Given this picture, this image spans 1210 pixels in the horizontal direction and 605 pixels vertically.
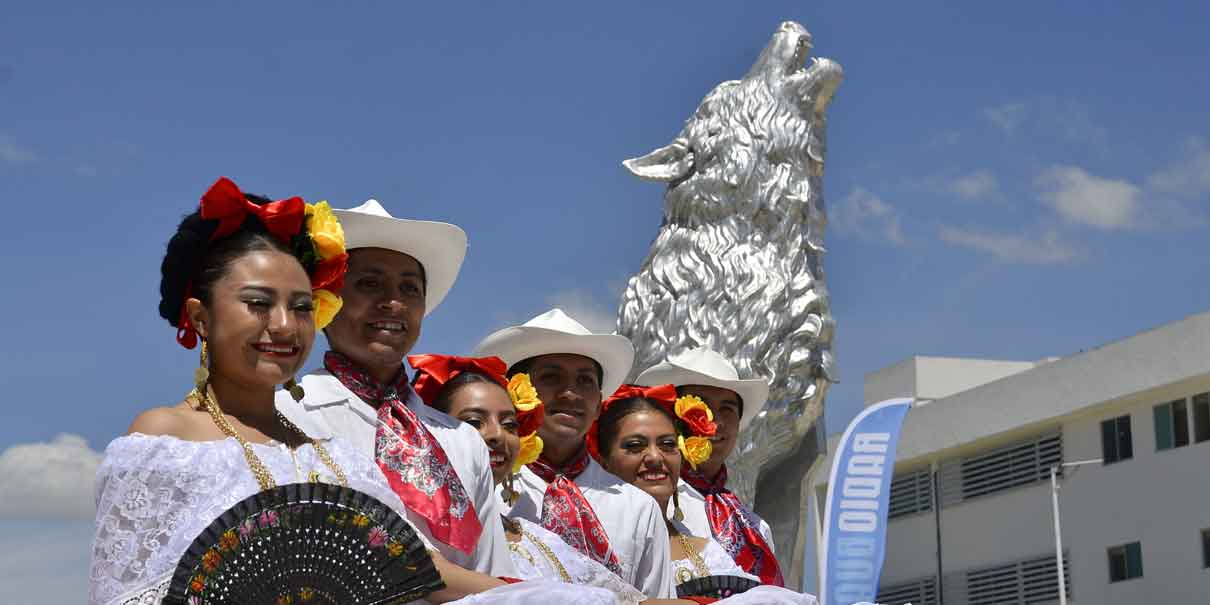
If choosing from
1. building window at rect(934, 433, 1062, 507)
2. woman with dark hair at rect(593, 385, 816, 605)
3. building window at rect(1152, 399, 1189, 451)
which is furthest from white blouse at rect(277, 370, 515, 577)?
building window at rect(934, 433, 1062, 507)

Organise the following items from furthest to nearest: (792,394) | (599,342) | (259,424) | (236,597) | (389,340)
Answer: (792,394), (599,342), (389,340), (259,424), (236,597)

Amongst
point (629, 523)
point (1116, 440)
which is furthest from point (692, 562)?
point (1116, 440)

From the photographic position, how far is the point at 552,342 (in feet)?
20.9

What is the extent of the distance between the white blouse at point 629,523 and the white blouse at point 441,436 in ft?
4.38

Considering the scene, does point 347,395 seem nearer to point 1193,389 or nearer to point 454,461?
point 454,461

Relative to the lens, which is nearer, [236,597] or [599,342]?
[236,597]

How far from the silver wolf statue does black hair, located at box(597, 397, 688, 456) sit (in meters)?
5.07

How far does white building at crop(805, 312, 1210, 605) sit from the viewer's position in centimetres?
3462

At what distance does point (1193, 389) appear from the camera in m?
34.4

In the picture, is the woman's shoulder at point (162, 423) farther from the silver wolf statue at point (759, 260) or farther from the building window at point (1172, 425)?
the building window at point (1172, 425)

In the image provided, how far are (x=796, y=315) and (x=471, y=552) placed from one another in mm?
8185

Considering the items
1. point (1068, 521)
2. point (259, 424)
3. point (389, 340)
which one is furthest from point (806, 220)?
point (1068, 521)

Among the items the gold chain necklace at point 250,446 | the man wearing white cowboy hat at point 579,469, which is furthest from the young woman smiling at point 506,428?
the gold chain necklace at point 250,446

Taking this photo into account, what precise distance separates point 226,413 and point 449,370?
209 centimetres
